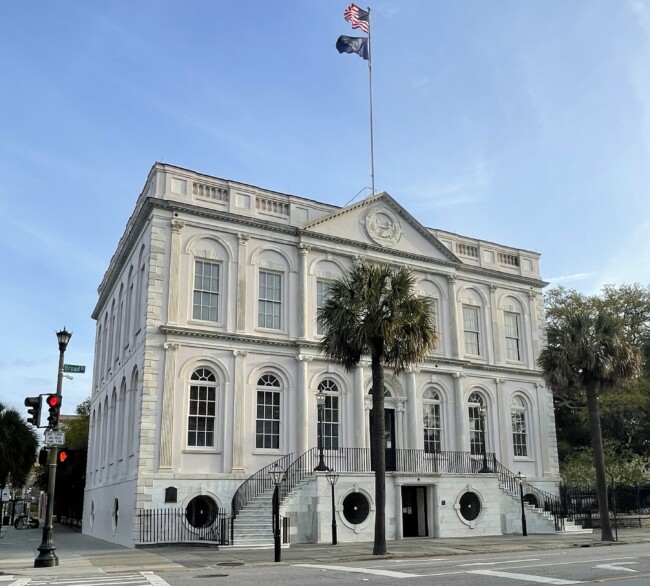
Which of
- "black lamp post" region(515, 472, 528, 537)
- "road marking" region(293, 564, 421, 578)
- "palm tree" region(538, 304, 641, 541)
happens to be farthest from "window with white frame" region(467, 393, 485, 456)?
"road marking" region(293, 564, 421, 578)

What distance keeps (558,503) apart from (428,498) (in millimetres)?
8221

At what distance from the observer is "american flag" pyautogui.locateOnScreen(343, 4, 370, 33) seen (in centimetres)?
3366

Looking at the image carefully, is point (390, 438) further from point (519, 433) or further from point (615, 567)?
point (615, 567)

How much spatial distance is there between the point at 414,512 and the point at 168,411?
35.8ft

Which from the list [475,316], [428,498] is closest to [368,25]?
[475,316]

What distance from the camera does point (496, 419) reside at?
34.0 meters

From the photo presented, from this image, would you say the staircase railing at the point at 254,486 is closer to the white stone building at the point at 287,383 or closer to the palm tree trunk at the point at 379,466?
the white stone building at the point at 287,383

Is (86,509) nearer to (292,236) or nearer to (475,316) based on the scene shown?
(292,236)

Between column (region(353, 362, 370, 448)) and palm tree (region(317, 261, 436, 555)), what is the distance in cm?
702

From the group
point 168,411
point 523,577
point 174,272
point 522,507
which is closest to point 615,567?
point 523,577

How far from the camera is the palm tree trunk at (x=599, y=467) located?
2506 centimetres

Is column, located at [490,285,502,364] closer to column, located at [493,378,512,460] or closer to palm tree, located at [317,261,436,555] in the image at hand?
column, located at [493,378,512,460]

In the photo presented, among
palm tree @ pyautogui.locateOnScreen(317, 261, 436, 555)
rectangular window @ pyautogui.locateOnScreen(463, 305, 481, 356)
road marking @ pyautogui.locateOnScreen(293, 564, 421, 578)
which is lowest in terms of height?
road marking @ pyautogui.locateOnScreen(293, 564, 421, 578)

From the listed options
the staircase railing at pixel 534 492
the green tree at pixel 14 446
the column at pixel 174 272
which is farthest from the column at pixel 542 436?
the green tree at pixel 14 446
